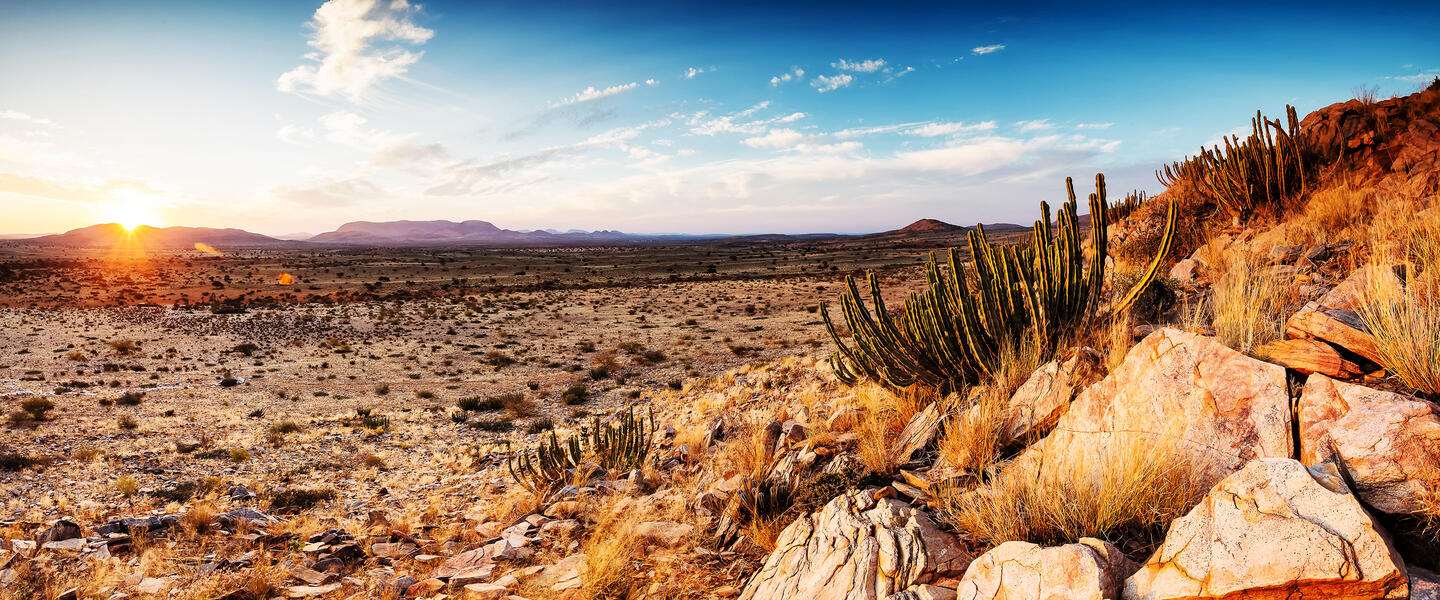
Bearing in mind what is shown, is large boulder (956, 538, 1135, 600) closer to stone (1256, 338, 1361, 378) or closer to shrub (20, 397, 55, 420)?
stone (1256, 338, 1361, 378)

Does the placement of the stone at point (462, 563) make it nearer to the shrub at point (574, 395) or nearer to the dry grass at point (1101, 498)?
the dry grass at point (1101, 498)

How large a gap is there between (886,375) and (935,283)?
1312 mm

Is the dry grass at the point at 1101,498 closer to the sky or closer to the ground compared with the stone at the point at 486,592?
closer to the sky

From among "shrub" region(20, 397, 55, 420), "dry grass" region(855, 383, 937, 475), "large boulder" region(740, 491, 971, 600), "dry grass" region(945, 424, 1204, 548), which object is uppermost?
"dry grass" region(945, 424, 1204, 548)

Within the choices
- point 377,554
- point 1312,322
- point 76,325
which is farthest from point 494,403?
point 76,325

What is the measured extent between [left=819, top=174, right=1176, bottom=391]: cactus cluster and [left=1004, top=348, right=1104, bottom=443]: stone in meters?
0.62

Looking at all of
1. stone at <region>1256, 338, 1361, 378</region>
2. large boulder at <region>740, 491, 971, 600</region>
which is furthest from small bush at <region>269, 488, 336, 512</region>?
stone at <region>1256, 338, 1361, 378</region>

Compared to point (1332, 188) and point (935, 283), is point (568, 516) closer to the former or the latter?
point (935, 283)

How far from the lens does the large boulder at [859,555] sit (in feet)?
12.1

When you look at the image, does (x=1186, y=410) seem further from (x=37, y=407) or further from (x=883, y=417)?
(x=37, y=407)

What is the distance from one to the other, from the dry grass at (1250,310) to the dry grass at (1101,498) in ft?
4.45

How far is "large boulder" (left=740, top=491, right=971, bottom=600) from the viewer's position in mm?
3693

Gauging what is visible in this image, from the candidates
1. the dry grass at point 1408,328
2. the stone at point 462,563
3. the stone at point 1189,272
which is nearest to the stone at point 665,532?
the stone at point 462,563

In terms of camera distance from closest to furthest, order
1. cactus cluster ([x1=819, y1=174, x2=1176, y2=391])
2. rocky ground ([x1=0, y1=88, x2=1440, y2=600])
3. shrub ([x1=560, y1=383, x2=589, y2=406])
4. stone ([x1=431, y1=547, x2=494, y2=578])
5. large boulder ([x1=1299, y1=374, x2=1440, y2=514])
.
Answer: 1. large boulder ([x1=1299, y1=374, x2=1440, y2=514])
2. rocky ground ([x1=0, y1=88, x2=1440, y2=600])
3. stone ([x1=431, y1=547, x2=494, y2=578])
4. cactus cluster ([x1=819, y1=174, x2=1176, y2=391])
5. shrub ([x1=560, y1=383, x2=589, y2=406])
